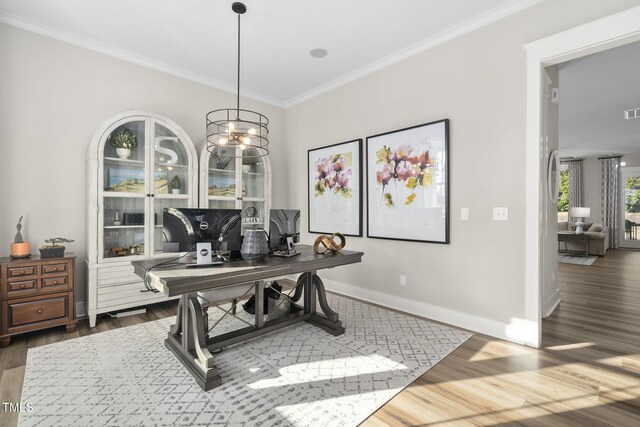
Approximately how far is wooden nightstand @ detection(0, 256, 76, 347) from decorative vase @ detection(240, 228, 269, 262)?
1.78 m

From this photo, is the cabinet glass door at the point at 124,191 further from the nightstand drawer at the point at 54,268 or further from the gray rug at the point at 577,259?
the gray rug at the point at 577,259

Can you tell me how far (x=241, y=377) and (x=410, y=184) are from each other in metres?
2.42

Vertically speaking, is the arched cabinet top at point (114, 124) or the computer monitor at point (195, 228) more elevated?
the arched cabinet top at point (114, 124)

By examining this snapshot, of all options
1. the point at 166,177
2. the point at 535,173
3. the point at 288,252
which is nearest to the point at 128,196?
the point at 166,177

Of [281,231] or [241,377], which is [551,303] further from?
[241,377]

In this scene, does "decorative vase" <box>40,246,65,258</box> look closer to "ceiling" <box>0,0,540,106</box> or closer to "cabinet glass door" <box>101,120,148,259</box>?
"cabinet glass door" <box>101,120,148,259</box>

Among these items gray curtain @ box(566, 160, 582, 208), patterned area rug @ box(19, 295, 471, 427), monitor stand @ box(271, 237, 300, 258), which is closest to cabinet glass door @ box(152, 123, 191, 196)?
patterned area rug @ box(19, 295, 471, 427)

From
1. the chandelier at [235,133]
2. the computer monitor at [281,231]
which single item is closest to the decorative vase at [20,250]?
the chandelier at [235,133]

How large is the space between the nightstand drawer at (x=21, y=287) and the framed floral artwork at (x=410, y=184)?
10.8 feet

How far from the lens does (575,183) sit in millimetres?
9266

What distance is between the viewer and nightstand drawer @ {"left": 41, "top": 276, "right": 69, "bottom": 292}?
2748mm

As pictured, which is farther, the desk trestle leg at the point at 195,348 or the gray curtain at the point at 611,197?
the gray curtain at the point at 611,197

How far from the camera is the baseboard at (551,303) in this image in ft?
11.0

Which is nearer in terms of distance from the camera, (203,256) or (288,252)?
(203,256)
